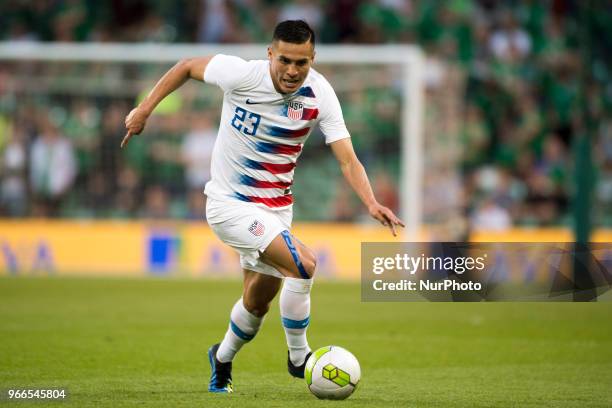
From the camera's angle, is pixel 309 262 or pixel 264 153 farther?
pixel 264 153

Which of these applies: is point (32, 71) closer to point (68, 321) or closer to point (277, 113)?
point (68, 321)

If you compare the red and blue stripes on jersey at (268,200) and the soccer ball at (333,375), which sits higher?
the red and blue stripes on jersey at (268,200)

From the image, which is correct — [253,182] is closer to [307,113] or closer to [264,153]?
[264,153]

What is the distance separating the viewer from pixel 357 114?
20016mm

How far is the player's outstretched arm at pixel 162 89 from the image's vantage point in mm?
7129

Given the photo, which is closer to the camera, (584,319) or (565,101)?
(584,319)

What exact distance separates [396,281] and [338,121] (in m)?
3.23

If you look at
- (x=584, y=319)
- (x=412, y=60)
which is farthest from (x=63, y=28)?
(x=584, y=319)

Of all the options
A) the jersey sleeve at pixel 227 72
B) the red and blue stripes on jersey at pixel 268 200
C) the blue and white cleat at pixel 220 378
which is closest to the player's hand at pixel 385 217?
the red and blue stripes on jersey at pixel 268 200

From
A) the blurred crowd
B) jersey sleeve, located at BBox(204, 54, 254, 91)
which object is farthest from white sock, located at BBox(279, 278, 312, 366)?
the blurred crowd

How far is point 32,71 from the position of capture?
66.2ft

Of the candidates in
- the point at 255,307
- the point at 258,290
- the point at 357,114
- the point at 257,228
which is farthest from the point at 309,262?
the point at 357,114

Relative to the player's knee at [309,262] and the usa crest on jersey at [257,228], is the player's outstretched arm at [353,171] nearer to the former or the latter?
the player's knee at [309,262]

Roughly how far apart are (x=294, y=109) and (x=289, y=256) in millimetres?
963
